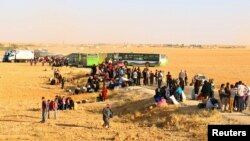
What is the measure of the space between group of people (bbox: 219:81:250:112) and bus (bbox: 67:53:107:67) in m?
41.4

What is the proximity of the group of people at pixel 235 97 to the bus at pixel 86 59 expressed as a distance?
136 ft

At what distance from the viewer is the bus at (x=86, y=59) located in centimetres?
6556

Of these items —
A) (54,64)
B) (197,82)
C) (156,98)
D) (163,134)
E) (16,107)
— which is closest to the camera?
(163,134)

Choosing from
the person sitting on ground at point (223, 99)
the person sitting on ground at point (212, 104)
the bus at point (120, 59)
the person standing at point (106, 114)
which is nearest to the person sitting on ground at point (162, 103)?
the person sitting on ground at point (212, 104)

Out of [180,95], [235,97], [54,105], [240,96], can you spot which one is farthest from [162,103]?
[54,105]

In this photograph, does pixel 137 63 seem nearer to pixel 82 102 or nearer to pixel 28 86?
pixel 28 86

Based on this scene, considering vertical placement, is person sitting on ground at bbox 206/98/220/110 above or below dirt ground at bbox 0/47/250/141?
above

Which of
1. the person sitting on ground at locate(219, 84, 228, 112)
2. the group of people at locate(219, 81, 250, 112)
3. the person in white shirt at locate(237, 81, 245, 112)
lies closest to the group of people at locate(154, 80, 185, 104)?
the person sitting on ground at locate(219, 84, 228, 112)

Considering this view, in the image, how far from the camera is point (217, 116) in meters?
22.8

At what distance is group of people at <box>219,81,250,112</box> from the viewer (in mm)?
23375

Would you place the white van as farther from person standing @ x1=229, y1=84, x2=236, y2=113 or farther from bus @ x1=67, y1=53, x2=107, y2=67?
person standing @ x1=229, y1=84, x2=236, y2=113

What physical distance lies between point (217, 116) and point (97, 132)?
16.6ft

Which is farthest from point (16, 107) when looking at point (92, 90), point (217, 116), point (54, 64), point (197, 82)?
point (54, 64)
